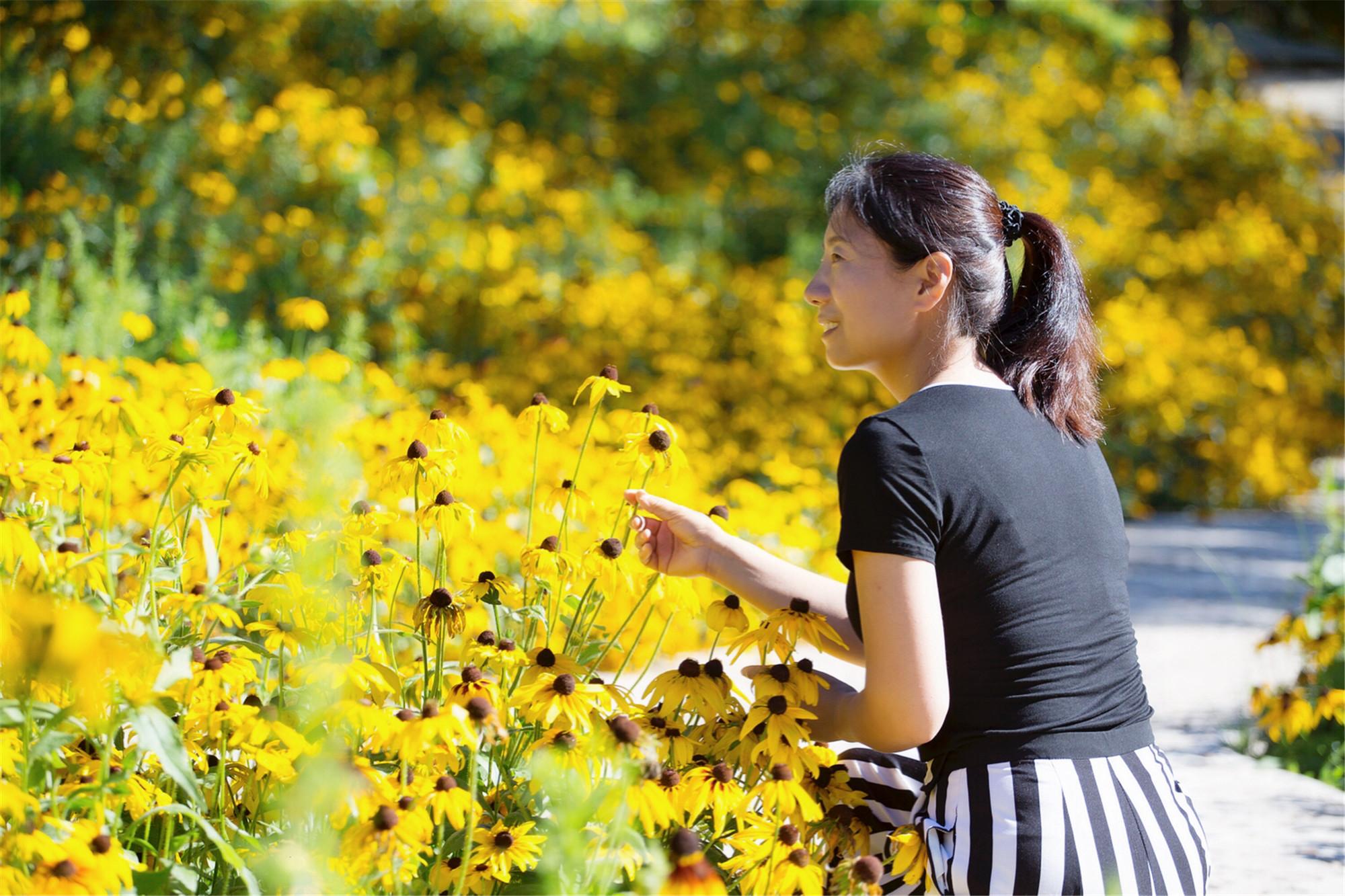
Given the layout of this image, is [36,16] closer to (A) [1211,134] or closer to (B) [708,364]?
(B) [708,364]

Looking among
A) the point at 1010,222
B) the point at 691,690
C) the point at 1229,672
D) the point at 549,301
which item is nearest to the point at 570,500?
the point at 691,690

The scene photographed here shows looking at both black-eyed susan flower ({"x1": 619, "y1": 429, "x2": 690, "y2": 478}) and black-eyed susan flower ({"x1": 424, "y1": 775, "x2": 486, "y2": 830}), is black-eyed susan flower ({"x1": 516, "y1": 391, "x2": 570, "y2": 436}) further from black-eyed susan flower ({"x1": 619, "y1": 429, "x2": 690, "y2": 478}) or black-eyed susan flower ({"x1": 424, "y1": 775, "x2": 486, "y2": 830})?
black-eyed susan flower ({"x1": 424, "y1": 775, "x2": 486, "y2": 830})

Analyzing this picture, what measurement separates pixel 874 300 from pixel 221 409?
91cm

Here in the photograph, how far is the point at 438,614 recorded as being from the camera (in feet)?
5.40

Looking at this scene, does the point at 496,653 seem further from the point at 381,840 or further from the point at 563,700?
the point at 381,840

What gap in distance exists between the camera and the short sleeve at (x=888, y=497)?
1.58 m

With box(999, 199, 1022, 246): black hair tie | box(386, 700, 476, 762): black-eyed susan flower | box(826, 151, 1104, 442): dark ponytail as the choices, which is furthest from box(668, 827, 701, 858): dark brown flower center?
box(999, 199, 1022, 246): black hair tie

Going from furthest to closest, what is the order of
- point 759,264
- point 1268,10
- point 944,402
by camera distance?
point 1268,10, point 759,264, point 944,402

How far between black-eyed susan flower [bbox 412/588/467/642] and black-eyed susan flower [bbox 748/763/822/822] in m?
0.43

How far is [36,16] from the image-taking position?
5883 millimetres

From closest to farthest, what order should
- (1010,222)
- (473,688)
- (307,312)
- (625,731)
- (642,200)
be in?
1. (625,731)
2. (473,688)
3. (1010,222)
4. (307,312)
5. (642,200)

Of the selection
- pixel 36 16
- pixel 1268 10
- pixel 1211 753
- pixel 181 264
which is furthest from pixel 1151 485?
pixel 1268 10

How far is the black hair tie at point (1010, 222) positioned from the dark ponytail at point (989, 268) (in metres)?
0.02

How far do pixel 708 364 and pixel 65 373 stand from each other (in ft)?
9.71
